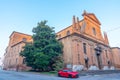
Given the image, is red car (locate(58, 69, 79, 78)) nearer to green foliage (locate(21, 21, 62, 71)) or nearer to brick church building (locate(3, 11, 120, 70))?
green foliage (locate(21, 21, 62, 71))

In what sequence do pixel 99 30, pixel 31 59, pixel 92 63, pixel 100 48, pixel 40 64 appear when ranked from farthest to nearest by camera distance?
pixel 99 30 < pixel 100 48 < pixel 92 63 < pixel 31 59 < pixel 40 64

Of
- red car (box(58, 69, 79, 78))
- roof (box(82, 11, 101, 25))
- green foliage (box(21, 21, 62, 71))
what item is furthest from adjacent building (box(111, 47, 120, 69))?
red car (box(58, 69, 79, 78))

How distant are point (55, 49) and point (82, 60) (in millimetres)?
6390

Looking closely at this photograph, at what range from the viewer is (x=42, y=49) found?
957 inches

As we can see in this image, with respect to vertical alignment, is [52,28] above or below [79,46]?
above

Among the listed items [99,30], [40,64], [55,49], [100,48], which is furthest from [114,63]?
[40,64]

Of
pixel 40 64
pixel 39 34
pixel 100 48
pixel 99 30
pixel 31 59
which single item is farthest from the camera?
pixel 99 30

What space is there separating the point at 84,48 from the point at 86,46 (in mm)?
877

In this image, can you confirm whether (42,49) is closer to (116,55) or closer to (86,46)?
(86,46)

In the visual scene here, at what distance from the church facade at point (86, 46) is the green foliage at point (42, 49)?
107 inches

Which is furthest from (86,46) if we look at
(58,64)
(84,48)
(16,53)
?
(16,53)

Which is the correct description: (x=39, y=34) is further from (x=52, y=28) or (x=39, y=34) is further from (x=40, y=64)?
(x=40, y=64)

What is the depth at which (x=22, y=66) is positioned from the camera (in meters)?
34.5

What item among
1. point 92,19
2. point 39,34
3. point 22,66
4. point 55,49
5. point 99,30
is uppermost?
point 92,19
